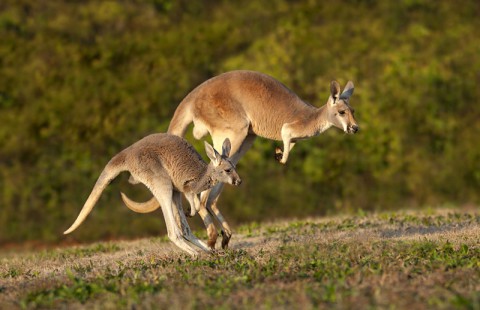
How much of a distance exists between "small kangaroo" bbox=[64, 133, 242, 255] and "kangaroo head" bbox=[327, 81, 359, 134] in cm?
156

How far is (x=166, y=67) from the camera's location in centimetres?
2194

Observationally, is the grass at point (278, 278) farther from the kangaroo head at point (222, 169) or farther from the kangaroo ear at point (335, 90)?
the kangaroo ear at point (335, 90)

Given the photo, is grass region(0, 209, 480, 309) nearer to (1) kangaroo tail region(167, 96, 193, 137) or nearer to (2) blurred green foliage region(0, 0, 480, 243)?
(1) kangaroo tail region(167, 96, 193, 137)

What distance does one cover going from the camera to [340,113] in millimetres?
10328

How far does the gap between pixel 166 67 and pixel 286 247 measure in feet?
44.5

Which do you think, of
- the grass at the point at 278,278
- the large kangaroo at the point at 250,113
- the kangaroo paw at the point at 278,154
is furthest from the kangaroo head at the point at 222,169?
the kangaroo paw at the point at 278,154

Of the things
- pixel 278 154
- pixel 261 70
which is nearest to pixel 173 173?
pixel 278 154

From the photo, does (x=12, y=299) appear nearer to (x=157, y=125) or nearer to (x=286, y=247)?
(x=286, y=247)

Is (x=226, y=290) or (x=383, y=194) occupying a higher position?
(x=383, y=194)

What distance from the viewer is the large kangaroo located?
34.0 feet

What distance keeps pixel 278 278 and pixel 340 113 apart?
11.4ft

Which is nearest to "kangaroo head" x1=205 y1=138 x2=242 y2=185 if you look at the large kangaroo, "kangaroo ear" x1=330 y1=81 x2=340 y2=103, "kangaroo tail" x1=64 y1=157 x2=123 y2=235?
"kangaroo tail" x1=64 y1=157 x2=123 y2=235

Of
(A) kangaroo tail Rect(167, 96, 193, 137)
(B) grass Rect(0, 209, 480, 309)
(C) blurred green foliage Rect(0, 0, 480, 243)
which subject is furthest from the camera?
(C) blurred green foliage Rect(0, 0, 480, 243)

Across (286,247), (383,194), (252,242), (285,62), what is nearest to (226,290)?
(286,247)
